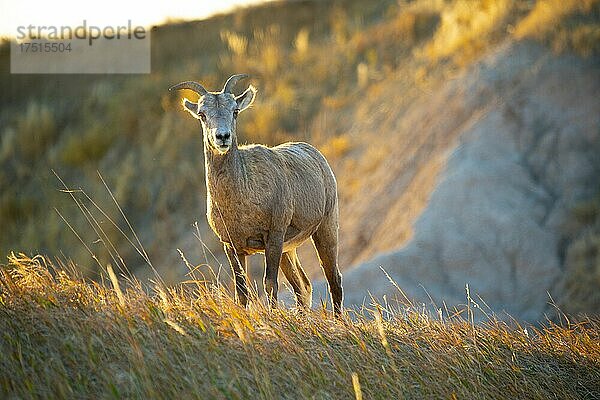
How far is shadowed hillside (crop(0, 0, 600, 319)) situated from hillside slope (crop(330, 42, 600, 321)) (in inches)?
1.4

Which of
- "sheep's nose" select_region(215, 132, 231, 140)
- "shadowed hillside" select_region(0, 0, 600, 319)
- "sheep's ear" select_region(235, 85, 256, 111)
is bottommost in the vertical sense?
"shadowed hillside" select_region(0, 0, 600, 319)

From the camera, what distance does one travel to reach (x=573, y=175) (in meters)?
17.1

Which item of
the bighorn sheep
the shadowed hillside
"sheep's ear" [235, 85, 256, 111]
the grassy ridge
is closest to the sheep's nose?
the bighorn sheep

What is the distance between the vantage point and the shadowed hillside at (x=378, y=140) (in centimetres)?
→ 1612

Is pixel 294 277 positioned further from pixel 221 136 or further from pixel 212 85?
pixel 212 85

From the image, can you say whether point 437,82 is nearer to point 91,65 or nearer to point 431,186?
point 431,186

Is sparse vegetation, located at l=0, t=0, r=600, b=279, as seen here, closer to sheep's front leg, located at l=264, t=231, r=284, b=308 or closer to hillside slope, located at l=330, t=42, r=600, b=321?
hillside slope, located at l=330, t=42, r=600, b=321

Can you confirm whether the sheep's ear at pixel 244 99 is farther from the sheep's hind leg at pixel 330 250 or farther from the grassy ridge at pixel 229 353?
the grassy ridge at pixel 229 353

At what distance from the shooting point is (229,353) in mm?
5816

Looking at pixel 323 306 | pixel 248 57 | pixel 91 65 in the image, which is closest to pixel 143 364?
pixel 323 306

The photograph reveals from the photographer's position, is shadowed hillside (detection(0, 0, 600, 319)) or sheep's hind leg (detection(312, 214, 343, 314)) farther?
shadowed hillside (detection(0, 0, 600, 319))

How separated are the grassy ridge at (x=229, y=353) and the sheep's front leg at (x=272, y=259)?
6.72 feet

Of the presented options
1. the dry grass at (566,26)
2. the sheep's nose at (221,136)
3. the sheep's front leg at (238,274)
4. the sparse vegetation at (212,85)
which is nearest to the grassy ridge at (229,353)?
the sheep's nose at (221,136)

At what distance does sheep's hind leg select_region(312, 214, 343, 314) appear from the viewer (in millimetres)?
10340
